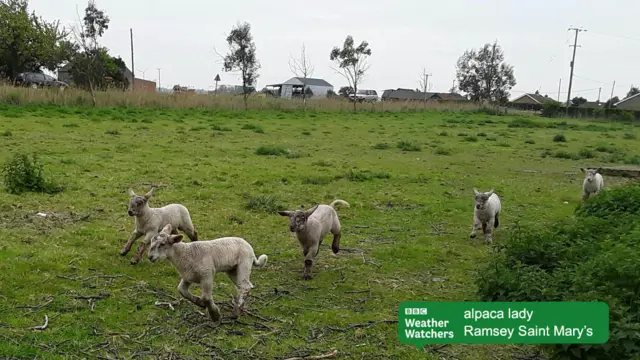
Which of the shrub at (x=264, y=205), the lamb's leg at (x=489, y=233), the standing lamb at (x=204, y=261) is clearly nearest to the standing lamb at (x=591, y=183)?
the lamb's leg at (x=489, y=233)

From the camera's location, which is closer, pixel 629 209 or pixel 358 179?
pixel 629 209

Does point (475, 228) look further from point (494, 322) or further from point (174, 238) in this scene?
point (174, 238)

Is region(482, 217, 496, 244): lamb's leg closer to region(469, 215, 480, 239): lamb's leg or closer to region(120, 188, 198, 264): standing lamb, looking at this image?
region(469, 215, 480, 239): lamb's leg

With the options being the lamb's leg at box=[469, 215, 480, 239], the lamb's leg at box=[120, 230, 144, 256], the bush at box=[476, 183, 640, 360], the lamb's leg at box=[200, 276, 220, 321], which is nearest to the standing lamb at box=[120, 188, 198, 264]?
the lamb's leg at box=[120, 230, 144, 256]

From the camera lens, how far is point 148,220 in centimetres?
764

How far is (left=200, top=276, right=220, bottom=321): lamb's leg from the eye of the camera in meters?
5.48

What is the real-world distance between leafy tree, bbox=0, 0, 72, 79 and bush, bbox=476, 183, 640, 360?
39.1m

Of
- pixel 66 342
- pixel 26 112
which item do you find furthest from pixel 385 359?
pixel 26 112

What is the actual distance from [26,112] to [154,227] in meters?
20.9

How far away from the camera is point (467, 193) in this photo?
13.3 metres

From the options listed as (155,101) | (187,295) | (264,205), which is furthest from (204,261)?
(155,101)

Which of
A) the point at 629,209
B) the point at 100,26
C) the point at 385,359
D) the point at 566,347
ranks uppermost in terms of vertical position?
the point at 100,26

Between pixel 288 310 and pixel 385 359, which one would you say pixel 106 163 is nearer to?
pixel 288 310

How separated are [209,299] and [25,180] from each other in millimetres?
6730
